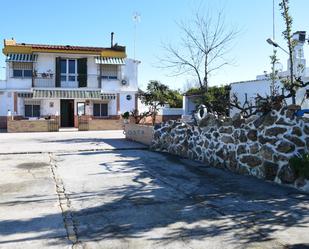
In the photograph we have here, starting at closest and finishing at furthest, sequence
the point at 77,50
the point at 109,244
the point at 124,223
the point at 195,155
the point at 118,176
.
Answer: the point at 109,244, the point at 124,223, the point at 118,176, the point at 195,155, the point at 77,50

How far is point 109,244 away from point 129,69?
1419 inches

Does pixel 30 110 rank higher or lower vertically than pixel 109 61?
lower

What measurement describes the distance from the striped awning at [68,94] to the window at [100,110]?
1178 millimetres

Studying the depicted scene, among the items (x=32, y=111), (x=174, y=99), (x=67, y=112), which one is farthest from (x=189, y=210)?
(x=174, y=99)

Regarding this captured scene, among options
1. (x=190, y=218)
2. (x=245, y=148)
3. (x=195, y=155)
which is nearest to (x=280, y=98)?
(x=245, y=148)

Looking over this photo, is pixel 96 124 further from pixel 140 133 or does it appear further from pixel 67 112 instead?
pixel 140 133

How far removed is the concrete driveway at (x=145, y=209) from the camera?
5.81 metres

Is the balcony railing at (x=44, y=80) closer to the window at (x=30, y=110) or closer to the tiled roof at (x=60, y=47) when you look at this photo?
the window at (x=30, y=110)

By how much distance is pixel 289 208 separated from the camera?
7.58 meters

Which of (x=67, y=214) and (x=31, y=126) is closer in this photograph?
(x=67, y=214)

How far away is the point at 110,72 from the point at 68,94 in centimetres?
497

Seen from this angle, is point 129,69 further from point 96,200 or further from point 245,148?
point 96,200

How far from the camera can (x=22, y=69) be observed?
37.5 meters

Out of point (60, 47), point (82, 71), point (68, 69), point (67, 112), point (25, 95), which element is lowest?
point (67, 112)
